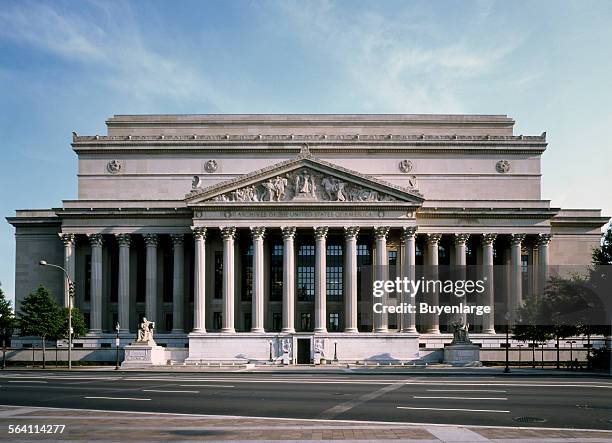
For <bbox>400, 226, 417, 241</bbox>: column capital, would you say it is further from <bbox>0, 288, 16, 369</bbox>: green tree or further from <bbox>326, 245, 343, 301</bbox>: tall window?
<bbox>0, 288, 16, 369</bbox>: green tree

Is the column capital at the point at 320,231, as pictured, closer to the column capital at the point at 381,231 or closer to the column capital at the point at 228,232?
the column capital at the point at 381,231

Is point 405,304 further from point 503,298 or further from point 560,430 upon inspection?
point 560,430

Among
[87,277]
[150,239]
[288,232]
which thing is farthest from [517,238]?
[87,277]

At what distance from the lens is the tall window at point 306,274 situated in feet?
272

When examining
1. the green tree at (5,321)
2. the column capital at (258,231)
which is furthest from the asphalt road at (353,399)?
the green tree at (5,321)

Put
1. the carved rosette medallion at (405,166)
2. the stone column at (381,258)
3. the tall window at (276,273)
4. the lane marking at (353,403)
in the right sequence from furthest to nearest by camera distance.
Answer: the carved rosette medallion at (405,166)
the tall window at (276,273)
the stone column at (381,258)
the lane marking at (353,403)

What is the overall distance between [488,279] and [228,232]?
98.3 ft

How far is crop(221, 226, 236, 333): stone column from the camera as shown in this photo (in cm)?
7806

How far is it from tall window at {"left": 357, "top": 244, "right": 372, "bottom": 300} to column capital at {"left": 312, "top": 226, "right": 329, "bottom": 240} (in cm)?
722

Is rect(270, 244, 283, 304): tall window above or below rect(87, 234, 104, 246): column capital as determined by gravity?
below

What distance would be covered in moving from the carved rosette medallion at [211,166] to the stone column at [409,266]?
27.7 meters

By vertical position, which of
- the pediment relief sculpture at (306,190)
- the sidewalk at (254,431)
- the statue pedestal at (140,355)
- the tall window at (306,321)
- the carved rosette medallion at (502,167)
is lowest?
the statue pedestal at (140,355)

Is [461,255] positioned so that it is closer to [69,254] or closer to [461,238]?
[461,238]

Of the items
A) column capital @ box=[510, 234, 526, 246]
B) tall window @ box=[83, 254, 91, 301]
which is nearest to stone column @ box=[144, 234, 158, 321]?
tall window @ box=[83, 254, 91, 301]
